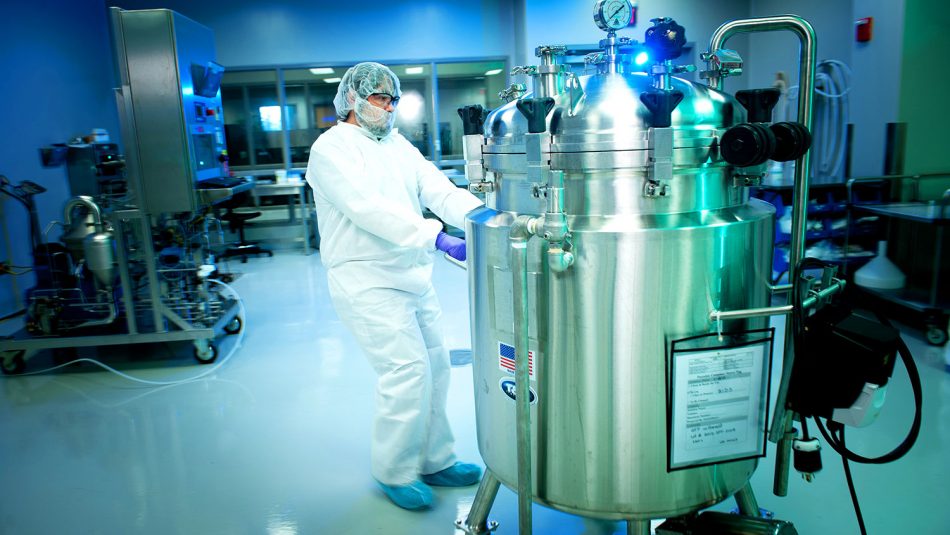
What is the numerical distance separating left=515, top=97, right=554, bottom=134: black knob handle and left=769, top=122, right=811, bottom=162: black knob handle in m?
0.40

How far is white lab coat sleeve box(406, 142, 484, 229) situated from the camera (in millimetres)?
1941

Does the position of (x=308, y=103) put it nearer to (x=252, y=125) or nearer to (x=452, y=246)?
(x=252, y=125)

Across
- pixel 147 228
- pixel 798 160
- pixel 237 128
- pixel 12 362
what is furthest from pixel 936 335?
pixel 237 128

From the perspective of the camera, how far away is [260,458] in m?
2.15

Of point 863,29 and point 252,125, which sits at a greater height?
point 863,29

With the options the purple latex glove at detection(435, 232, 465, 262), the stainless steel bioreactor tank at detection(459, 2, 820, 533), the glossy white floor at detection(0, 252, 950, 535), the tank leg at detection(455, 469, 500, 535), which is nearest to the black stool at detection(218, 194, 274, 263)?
the glossy white floor at detection(0, 252, 950, 535)

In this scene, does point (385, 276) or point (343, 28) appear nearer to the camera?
point (385, 276)

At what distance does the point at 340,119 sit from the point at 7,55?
3.69 meters

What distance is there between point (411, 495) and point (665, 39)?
4.46 feet

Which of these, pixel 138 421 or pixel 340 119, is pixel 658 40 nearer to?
pixel 340 119

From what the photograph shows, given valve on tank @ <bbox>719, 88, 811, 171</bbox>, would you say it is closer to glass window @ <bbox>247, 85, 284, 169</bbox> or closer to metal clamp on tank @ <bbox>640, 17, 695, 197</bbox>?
metal clamp on tank @ <bbox>640, 17, 695, 197</bbox>

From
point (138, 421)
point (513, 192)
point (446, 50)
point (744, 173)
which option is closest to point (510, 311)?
point (513, 192)

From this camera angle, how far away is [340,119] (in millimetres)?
2012

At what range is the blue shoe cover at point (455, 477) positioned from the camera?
195cm
